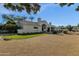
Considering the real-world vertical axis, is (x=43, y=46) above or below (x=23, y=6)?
below

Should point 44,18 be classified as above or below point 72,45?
above

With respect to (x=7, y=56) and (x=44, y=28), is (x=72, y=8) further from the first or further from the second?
(x=7, y=56)

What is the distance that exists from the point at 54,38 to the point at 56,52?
8.4 inches

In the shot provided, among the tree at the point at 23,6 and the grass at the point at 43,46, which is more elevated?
the tree at the point at 23,6

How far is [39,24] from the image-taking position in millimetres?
6285

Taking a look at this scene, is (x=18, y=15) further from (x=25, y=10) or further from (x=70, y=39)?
(x=70, y=39)

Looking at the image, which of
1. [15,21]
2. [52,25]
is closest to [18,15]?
[15,21]

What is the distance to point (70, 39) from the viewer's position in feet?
20.5

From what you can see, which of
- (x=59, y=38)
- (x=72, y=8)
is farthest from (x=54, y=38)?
(x=72, y=8)

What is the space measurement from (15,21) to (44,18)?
0.41 m

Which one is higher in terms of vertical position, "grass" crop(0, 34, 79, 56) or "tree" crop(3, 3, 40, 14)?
"tree" crop(3, 3, 40, 14)

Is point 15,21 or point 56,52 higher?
point 15,21

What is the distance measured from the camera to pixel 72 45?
20.4ft

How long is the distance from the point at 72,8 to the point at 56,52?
651 millimetres
